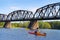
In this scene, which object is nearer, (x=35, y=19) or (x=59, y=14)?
(x=59, y=14)

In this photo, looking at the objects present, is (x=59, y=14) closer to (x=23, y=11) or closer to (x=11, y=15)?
(x=23, y=11)

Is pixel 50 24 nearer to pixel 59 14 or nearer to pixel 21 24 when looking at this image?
pixel 21 24

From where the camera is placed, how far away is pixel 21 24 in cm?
19275

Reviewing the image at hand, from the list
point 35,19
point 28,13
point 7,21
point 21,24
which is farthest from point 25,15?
point 21,24

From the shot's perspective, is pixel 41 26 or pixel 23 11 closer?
pixel 23 11

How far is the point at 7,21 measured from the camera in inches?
6014

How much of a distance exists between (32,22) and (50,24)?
56.9 metres

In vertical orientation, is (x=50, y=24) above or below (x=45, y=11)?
below

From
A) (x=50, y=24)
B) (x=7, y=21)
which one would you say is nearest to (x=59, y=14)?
(x=7, y=21)

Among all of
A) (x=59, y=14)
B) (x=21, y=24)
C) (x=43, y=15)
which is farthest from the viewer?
(x=21, y=24)

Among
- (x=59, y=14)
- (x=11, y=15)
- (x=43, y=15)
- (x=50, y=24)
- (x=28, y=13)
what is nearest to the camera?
(x=59, y=14)

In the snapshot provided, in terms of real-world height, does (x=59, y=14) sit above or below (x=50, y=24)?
above

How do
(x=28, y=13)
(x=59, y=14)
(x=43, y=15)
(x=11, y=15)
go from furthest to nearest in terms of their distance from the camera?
(x=11, y=15) → (x=28, y=13) → (x=43, y=15) → (x=59, y=14)

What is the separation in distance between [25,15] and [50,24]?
3726 centimetres
